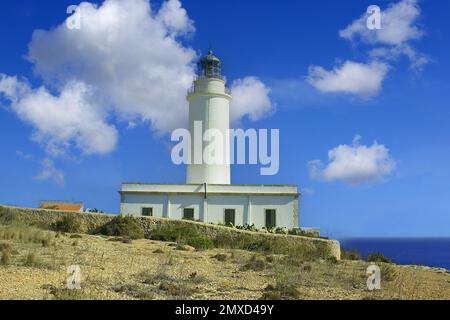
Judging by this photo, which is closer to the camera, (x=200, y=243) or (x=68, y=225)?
(x=200, y=243)

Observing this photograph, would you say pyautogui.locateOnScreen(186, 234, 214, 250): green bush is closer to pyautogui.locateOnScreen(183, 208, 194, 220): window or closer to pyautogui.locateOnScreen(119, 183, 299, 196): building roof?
pyautogui.locateOnScreen(183, 208, 194, 220): window

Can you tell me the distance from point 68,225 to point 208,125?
11.3 m

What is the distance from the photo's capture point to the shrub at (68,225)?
20141 mm

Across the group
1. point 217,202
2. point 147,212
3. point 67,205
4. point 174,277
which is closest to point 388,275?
point 174,277

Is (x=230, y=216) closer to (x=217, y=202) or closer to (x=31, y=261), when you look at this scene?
(x=217, y=202)

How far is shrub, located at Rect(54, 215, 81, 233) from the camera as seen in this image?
66.1 feet

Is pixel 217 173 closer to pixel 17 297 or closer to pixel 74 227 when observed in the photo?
pixel 74 227

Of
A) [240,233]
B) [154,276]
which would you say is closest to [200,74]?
[240,233]

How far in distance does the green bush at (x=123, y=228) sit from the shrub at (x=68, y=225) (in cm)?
91

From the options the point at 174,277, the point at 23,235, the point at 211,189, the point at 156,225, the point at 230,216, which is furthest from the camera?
the point at 211,189

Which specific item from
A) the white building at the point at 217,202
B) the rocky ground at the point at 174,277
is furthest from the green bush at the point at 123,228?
the white building at the point at 217,202

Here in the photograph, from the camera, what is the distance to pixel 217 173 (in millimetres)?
28703

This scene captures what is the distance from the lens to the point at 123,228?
1952cm
